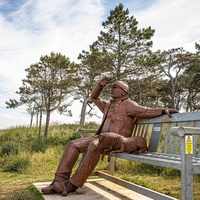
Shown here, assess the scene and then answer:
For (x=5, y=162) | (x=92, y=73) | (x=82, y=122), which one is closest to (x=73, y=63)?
(x=92, y=73)

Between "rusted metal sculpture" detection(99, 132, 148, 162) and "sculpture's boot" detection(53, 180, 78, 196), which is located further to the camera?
"sculpture's boot" detection(53, 180, 78, 196)

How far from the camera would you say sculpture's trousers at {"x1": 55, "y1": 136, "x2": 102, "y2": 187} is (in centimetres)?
387

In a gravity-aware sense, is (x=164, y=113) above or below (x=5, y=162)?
above

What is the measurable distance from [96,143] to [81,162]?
1.13 feet

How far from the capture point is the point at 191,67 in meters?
24.8

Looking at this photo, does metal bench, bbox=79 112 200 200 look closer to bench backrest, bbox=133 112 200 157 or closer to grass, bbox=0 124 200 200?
bench backrest, bbox=133 112 200 157

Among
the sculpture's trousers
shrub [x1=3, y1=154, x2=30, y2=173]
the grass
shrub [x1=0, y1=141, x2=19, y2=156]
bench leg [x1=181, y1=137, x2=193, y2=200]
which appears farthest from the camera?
shrub [x1=0, y1=141, x2=19, y2=156]

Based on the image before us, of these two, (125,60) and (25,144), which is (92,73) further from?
(25,144)

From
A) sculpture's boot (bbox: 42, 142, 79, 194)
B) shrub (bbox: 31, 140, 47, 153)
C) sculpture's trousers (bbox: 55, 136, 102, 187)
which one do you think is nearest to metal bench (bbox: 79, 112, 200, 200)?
sculpture's trousers (bbox: 55, 136, 102, 187)

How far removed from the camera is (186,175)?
243cm

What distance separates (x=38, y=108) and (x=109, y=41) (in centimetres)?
524

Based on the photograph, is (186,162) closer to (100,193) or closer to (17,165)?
(100,193)

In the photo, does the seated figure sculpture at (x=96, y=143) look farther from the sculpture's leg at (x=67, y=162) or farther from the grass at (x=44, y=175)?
the grass at (x=44, y=175)

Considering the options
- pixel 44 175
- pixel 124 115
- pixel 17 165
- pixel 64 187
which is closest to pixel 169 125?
pixel 124 115
